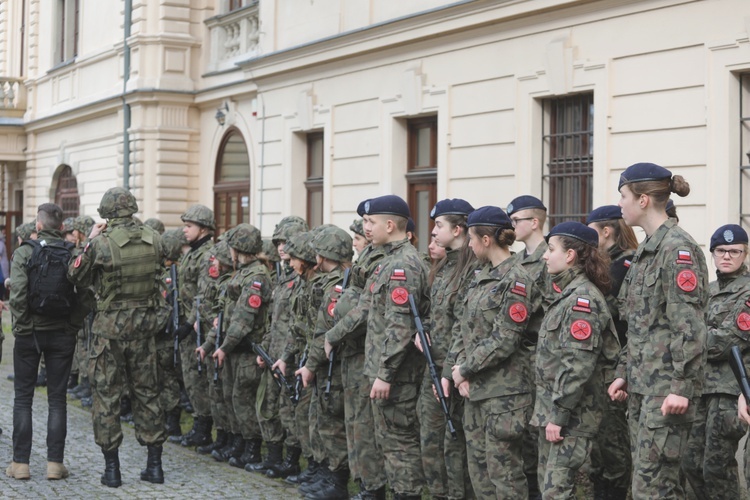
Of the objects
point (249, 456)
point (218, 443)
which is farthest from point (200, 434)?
point (249, 456)

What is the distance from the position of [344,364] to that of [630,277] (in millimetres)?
2501

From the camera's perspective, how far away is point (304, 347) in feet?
28.1

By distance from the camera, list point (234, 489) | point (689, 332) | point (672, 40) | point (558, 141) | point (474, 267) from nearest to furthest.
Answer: point (689, 332)
point (474, 267)
point (234, 489)
point (672, 40)
point (558, 141)

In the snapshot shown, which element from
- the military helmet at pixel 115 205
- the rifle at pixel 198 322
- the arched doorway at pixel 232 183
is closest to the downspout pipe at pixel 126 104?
the arched doorway at pixel 232 183

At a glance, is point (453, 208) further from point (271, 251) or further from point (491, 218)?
point (271, 251)

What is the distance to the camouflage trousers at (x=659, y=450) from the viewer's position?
553cm

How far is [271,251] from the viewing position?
10164 mm

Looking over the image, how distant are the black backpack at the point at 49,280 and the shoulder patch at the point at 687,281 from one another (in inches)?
190

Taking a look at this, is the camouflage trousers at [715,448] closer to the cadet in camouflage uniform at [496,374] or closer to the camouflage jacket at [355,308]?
the cadet in camouflage uniform at [496,374]

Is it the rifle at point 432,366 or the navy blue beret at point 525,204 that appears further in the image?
the navy blue beret at point 525,204

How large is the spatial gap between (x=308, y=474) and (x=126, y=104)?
15.6m

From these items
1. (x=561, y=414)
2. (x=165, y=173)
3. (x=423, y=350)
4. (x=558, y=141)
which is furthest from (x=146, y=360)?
(x=165, y=173)

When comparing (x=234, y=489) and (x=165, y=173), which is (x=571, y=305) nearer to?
(x=234, y=489)

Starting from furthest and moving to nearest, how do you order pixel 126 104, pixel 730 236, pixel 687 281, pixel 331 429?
pixel 126 104, pixel 331 429, pixel 730 236, pixel 687 281
